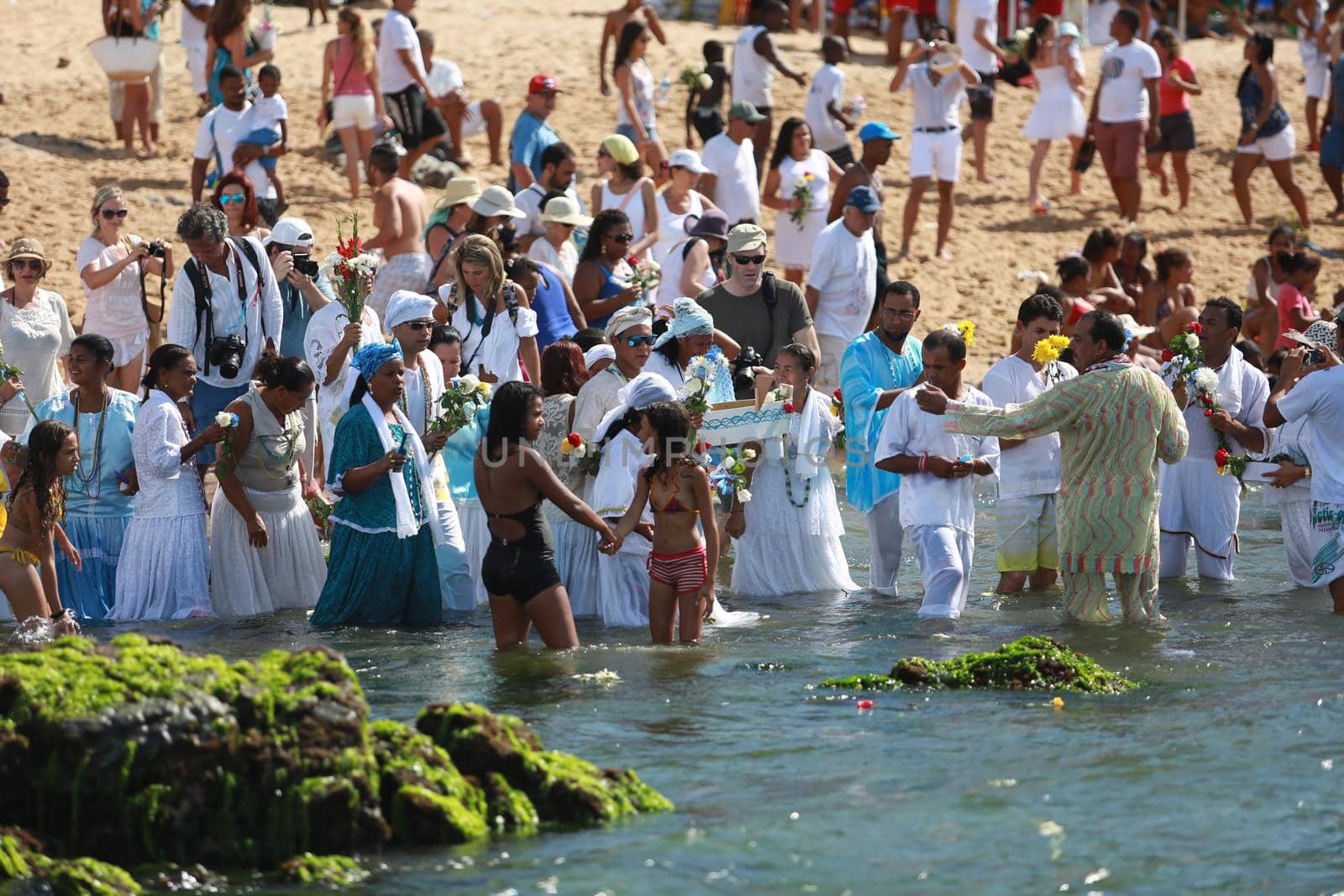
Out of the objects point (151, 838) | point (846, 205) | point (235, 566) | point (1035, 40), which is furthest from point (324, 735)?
point (1035, 40)

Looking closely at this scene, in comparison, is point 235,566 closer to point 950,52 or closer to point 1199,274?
point 950,52

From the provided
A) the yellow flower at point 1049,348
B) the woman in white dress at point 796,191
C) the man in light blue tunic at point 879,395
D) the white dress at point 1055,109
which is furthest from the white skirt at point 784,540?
the white dress at point 1055,109

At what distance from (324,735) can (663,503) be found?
10.3 ft

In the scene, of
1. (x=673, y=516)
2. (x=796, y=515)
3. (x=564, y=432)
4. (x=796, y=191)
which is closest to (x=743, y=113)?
(x=796, y=191)

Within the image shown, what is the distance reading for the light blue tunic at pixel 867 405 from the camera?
11.6 meters

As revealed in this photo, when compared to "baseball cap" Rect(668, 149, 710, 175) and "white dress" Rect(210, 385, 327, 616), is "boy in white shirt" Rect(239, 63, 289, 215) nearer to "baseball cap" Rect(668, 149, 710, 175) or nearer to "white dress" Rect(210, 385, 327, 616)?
"baseball cap" Rect(668, 149, 710, 175)

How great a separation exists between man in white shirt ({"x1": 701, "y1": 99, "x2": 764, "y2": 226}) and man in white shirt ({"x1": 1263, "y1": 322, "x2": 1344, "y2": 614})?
7.19 m

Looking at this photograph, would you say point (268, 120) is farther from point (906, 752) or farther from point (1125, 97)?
point (906, 752)

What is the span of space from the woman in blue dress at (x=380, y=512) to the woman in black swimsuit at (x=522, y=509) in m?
0.87

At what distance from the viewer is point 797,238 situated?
17.5 meters

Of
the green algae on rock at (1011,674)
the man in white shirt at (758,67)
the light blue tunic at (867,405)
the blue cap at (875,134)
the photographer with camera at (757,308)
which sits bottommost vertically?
the green algae on rock at (1011,674)

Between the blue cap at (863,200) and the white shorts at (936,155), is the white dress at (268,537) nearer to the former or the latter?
the blue cap at (863,200)

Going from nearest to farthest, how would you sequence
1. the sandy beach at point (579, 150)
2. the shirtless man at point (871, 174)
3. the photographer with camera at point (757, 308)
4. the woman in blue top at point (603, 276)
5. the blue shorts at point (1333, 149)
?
the photographer with camera at point (757, 308)
the woman in blue top at point (603, 276)
the shirtless man at point (871, 174)
the sandy beach at point (579, 150)
the blue shorts at point (1333, 149)

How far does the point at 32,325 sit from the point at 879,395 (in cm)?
546
